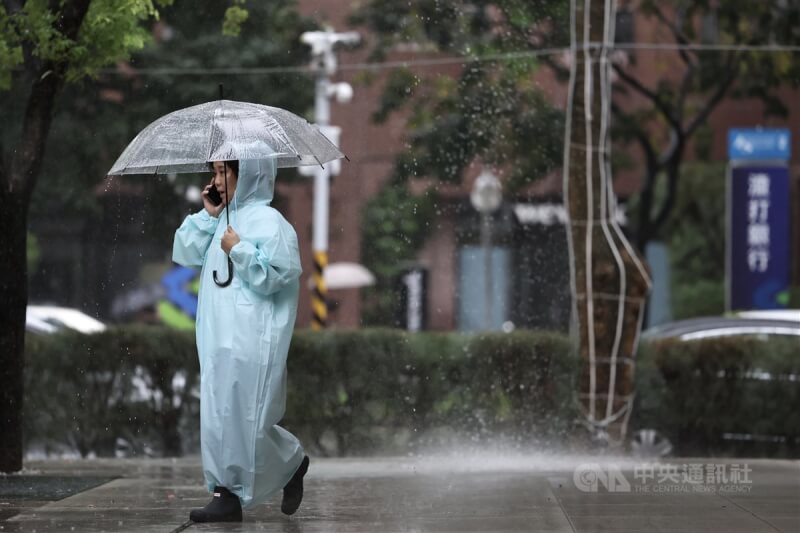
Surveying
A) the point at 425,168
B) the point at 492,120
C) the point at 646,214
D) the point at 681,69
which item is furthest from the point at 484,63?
the point at 681,69

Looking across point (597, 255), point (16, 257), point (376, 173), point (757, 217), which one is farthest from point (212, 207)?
point (376, 173)

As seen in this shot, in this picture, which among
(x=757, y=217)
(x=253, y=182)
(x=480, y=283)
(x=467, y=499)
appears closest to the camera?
(x=253, y=182)

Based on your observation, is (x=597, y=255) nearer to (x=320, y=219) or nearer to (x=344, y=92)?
(x=344, y=92)

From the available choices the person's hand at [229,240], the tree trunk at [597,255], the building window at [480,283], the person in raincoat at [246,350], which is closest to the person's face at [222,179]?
the person in raincoat at [246,350]

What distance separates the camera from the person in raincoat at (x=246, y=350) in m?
6.88

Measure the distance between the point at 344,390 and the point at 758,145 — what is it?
11.6 m

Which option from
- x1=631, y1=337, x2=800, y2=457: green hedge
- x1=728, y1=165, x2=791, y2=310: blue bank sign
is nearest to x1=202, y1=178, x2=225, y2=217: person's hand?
x1=631, y1=337, x2=800, y2=457: green hedge

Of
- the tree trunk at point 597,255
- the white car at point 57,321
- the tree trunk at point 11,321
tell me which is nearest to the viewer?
the tree trunk at point 11,321

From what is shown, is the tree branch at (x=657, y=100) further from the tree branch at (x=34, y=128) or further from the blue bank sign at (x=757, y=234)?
the tree branch at (x=34, y=128)

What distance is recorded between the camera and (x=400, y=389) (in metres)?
11.7

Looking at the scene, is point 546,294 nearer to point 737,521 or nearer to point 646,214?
point 737,521

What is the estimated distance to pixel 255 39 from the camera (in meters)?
17.8

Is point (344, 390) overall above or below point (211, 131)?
below

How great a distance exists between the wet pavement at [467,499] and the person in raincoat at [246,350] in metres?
0.22
